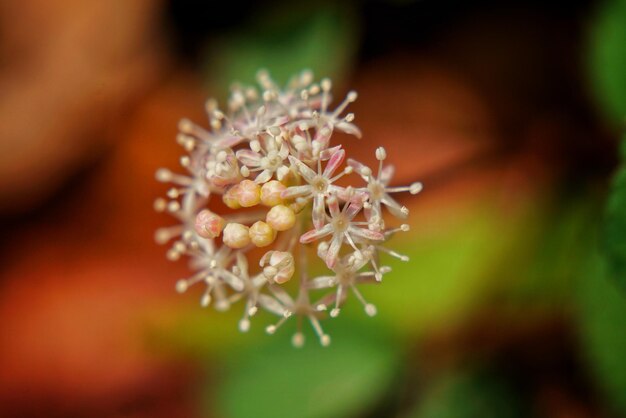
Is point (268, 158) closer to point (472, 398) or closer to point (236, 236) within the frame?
point (236, 236)

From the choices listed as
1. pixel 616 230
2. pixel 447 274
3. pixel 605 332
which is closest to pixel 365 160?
pixel 447 274

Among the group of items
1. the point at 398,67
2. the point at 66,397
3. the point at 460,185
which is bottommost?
the point at 460,185

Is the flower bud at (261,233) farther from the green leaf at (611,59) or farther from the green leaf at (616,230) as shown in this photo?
the green leaf at (611,59)

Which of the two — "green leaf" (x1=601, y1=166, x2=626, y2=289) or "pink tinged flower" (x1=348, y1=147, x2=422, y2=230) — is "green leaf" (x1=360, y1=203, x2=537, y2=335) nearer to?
"green leaf" (x1=601, y1=166, x2=626, y2=289)

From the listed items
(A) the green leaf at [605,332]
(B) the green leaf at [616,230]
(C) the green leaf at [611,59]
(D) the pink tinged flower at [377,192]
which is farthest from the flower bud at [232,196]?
(C) the green leaf at [611,59]

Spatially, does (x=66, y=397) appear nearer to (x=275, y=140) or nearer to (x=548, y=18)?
(x=275, y=140)

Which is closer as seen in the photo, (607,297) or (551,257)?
(607,297)

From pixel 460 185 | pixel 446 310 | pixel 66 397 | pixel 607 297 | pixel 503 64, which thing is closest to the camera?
pixel 607 297

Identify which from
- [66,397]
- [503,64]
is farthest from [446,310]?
[66,397]
